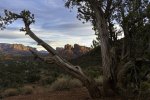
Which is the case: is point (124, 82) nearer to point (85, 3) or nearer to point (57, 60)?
point (57, 60)

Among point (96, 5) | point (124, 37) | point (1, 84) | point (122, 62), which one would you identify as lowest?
point (1, 84)

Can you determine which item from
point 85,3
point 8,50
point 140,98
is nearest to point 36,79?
point 85,3

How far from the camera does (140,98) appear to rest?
47.0 feet

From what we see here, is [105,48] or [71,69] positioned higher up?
[105,48]

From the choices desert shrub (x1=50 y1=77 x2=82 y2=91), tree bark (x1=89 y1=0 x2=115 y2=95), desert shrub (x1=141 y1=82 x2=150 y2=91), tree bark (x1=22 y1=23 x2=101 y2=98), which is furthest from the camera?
desert shrub (x1=50 y1=77 x2=82 y2=91)

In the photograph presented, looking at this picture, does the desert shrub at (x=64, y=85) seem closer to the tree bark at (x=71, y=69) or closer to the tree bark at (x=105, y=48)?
the tree bark at (x=71, y=69)

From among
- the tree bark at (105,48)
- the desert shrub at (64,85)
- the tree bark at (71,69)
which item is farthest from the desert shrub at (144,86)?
the desert shrub at (64,85)

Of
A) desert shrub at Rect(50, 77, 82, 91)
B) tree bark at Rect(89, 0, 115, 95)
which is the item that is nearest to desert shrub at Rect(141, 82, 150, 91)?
tree bark at Rect(89, 0, 115, 95)

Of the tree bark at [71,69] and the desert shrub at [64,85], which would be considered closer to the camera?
the tree bark at [71,69]

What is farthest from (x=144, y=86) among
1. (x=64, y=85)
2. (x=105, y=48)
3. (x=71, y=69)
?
(x=64, y=85)

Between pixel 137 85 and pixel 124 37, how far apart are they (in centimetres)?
207

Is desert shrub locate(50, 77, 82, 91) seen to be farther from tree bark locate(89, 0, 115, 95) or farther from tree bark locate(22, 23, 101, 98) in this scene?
tree bark locate(89, 0, 115, 95)

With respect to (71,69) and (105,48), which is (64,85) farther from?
(105,48)

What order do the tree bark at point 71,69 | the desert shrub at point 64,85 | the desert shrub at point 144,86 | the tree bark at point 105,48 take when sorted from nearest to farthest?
the desert shrub at point 144,86 → the tree bark at point 105,48 → the tree bark at point 71,69 → the desert shrub at point 64,85
